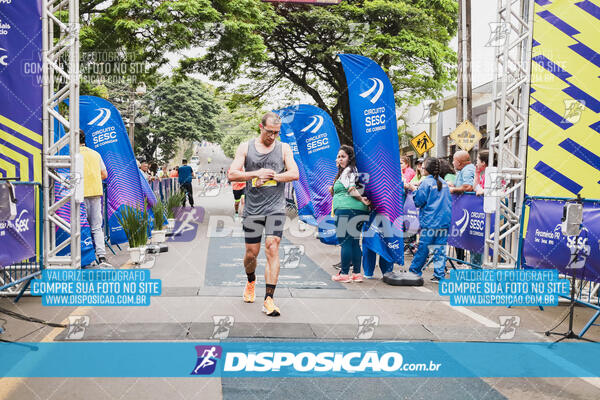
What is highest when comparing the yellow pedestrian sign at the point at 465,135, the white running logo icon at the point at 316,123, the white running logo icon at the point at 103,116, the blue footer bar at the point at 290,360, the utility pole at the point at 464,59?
the utility pole at the point at 464,59

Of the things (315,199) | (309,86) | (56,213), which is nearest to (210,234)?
(315,199)

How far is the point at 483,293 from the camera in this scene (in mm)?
6672

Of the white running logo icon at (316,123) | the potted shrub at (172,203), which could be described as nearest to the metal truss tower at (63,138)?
the potted shrub at (172,203)

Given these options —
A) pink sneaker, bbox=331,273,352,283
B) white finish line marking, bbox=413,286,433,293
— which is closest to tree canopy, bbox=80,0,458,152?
pink sneaker, bbox=331,273,352,283

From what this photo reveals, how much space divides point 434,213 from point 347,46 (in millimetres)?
14901

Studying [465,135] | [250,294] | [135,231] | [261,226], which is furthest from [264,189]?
[465,135]

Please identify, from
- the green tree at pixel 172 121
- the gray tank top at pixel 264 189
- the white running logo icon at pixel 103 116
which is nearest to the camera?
the gray tank top at pixel 264 189

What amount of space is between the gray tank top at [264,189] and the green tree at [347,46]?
13041 millimetres

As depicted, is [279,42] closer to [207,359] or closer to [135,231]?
[135,231]

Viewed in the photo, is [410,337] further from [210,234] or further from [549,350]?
[210,234]

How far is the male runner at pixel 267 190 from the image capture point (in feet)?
19.6

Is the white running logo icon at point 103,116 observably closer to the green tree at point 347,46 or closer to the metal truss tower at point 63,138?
the metal truss tower at point 63,138

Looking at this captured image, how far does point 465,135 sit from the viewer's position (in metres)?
14.6

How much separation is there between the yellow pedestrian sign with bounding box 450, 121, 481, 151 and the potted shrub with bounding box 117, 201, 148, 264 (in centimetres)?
869
